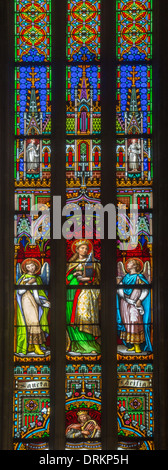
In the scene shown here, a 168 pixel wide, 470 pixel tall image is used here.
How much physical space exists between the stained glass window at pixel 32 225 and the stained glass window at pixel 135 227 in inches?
28.5

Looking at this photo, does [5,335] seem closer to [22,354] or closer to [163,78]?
[22,354]

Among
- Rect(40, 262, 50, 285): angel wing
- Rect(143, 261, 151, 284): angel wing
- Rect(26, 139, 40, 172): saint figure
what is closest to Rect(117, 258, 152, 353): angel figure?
Rect(143, 261, 151, 284): angel wing

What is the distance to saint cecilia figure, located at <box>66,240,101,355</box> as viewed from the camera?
309 inches

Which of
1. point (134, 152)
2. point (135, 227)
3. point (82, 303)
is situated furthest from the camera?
point (134, 152)

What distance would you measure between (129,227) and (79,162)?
0.84 meters

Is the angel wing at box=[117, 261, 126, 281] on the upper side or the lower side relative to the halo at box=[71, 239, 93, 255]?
lower

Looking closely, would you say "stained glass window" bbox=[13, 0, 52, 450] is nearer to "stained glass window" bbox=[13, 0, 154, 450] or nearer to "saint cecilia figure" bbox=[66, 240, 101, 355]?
"stained glass window" bbox=[13, 0, 154, 450]

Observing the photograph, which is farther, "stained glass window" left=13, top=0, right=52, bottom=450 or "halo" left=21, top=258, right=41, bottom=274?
"halo" left=21, top=258, right=41, bottom=274

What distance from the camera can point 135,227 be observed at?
7.99 meters

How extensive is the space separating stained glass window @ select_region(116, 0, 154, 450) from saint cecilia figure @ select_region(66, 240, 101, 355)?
0.23 metres

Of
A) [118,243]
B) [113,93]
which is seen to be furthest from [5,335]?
[113,93]

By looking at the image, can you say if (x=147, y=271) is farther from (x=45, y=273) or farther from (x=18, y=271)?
(x=18, y=271)

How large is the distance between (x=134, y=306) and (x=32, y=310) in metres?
1.01

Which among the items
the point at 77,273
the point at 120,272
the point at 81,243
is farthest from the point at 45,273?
the point at 120,272
